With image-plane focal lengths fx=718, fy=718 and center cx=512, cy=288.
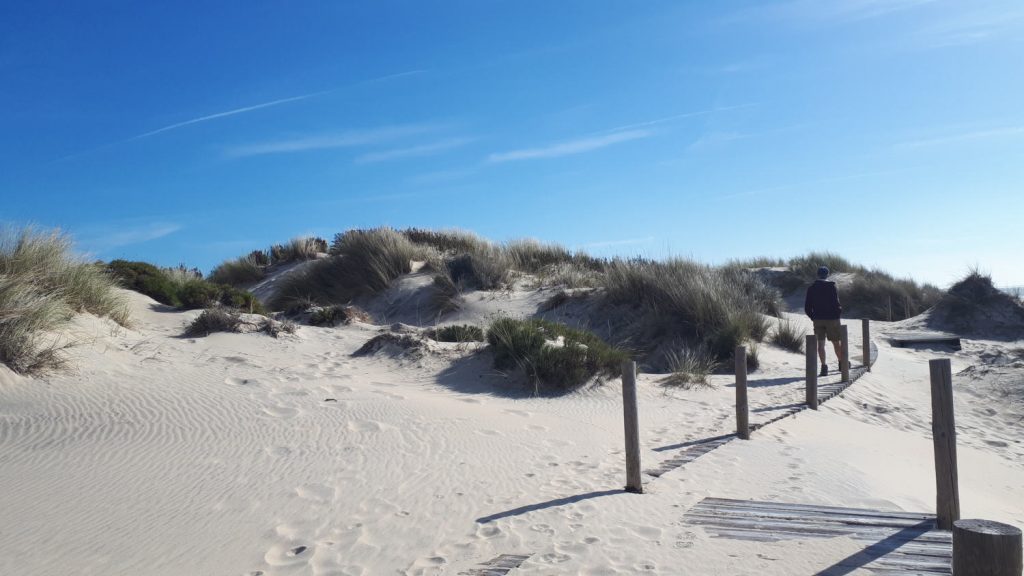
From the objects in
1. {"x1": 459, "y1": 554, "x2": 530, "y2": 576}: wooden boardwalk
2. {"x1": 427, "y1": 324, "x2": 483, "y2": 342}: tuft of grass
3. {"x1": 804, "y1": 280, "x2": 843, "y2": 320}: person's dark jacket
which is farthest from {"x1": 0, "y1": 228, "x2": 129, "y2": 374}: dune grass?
{"x1": 804, "y1": 280, "x2": 843, "y2": 320}: person's dark jacket

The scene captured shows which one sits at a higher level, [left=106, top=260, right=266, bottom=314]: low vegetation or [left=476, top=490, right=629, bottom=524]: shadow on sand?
[left=106, top=260, right=266, bottom=314]: low vegetation

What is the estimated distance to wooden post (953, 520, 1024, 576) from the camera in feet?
10.8

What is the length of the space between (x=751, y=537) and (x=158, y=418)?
19.4 feet

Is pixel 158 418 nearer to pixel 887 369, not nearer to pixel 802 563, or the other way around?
pixel 802 563

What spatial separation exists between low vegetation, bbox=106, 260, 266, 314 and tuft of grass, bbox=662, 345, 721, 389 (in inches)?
325

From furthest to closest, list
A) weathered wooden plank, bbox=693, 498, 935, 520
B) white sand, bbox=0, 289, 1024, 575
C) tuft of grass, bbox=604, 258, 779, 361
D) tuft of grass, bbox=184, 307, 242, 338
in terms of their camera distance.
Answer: tuft of grass, bbox=604, 258, 779, 361 < tuft of grass, bbox=184, 307, 242, 338 < weathered wooden plank, bbox=693, 498, 935, 520 < white sand, bbox=0, 289, 1024, 575

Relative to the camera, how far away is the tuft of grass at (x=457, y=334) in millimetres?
13094

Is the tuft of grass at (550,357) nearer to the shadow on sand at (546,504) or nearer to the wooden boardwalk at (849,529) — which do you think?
the shadow on sand at (546,504)

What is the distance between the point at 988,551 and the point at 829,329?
1014 cm

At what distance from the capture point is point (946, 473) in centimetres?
520

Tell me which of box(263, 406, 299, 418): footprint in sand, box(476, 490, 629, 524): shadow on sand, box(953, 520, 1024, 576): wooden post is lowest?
box(476, 490, 629, 524): shadow on sand

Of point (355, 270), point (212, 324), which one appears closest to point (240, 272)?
point (355, 270)

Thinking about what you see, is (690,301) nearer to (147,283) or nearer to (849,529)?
(849,529)

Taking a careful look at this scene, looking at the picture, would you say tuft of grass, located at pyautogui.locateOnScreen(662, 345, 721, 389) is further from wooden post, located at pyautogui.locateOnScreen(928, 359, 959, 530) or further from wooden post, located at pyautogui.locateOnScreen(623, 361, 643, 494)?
wooden post, located at pyautogui.locateOnScreen(928, 359, 959, 530)
